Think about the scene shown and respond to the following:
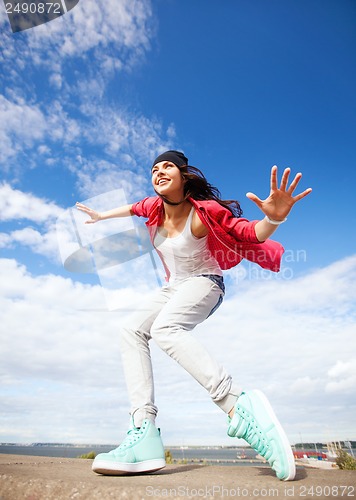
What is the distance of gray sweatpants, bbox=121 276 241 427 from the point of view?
7.09 ft

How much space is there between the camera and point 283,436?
198 cm

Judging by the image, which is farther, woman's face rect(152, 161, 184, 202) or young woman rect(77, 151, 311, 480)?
woman's face rect(152, 161, 184, 202)

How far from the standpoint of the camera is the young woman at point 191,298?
2.06 m

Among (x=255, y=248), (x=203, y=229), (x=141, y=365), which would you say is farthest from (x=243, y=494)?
(x=203, y=229)

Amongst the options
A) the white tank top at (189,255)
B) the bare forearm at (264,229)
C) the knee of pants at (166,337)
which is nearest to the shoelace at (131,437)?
the knee of pants at (166,337)

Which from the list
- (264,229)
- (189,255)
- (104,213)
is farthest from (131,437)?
(104,213)

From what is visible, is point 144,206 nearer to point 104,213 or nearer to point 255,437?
point 104,213

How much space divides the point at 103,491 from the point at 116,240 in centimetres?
261

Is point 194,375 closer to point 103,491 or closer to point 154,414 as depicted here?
point 154,414

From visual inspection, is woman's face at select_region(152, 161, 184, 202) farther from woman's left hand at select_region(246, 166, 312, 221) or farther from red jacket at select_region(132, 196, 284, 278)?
woman's left hand at select_region(246, 166, 312, 221)

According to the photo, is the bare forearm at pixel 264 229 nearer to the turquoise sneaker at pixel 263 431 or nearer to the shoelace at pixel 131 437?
the turquoise sneaker at pixel 263 431

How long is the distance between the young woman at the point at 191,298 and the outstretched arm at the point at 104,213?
0.13 meters

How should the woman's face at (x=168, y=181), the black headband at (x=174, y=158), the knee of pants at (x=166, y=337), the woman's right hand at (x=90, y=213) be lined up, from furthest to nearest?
1. the woman's right hand at (x=90, y=213)
2. the black headband at (x=174, y=158)
3. the woman's face at (x=168, y=181)
4. the knee of pants at (x=166, y=337)

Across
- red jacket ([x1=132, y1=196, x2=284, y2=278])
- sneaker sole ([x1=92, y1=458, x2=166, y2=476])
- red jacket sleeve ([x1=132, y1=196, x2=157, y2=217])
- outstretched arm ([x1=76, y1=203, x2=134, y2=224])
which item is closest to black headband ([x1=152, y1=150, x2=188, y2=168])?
red jacket sleeve ([x1=132, y1=196, x2=157, y2=217])
